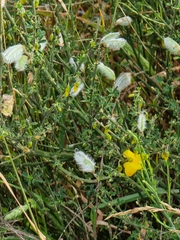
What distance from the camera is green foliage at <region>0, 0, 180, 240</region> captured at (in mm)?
1307

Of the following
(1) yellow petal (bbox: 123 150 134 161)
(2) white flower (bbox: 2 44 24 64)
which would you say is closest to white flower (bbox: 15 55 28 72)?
(2) white flower (bbox: 2 44 24 64)

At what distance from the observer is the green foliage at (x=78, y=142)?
1.31 metres

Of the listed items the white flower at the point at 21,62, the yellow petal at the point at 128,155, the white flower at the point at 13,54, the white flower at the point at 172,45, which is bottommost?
the yellow petal at the point at 128,155

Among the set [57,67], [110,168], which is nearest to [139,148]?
[110,168]

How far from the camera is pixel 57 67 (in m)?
1.98

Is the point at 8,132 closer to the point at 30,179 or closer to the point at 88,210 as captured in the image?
the point at 30,179

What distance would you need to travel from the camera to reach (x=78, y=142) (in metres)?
1.60

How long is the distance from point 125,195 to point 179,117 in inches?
12.6

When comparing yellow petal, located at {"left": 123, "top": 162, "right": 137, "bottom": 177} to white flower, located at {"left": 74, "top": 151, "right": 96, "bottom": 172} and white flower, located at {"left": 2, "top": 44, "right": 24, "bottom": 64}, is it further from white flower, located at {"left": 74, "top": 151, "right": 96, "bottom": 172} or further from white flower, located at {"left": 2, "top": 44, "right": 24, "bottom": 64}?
white flower, located at {"left": 2, "top": 44, "right": 24, "bottom": 64}

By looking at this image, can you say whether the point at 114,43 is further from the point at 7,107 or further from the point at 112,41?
the point at 7,107

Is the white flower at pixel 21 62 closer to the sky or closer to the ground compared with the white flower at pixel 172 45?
closer to the sky

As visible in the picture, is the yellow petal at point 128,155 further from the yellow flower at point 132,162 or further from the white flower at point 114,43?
the white flower at point 114,43

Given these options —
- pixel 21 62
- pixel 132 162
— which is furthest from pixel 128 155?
pixel 21 62

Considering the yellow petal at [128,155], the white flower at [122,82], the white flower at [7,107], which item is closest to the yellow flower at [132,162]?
the yellow petal at [128,155]
